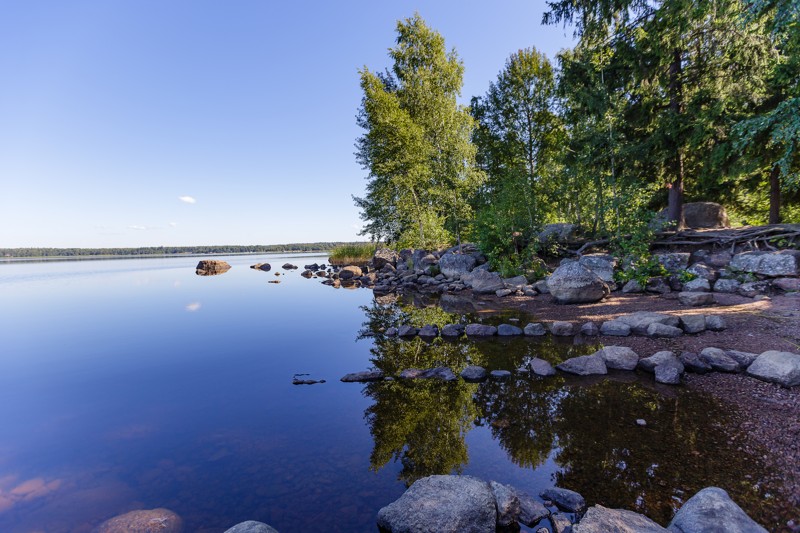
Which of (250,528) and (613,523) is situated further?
(250,528)

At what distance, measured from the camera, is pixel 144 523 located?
3.32 metres

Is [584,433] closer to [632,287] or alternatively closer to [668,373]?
[668,373]

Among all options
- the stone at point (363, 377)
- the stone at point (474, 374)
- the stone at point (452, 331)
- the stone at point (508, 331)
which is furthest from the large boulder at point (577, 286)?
the stone at point (363, 377)

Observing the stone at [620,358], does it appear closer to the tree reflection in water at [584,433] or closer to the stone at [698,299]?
the tree reflection in water at [584,433]

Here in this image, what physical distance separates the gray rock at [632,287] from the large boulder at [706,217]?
7.92 meters

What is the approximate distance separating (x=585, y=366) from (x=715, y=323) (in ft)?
12.6

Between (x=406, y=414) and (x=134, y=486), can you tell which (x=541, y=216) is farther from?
(x=134, y=486)

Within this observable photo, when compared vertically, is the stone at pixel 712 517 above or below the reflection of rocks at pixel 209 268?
below

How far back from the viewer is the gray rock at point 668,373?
5820mm

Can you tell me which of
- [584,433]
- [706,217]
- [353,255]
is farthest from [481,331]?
[353,255]

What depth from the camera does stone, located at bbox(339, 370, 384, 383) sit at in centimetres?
706

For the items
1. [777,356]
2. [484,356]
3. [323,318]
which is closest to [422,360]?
[484,356]

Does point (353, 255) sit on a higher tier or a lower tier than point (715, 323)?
higher

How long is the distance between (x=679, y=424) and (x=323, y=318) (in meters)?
11.7
